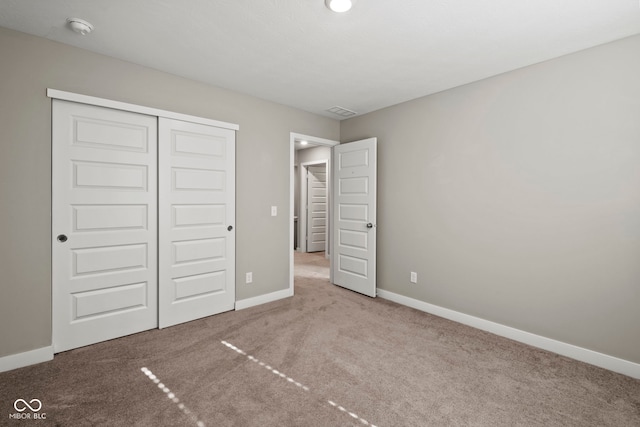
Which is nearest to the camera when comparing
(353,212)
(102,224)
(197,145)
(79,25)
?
(79,25)

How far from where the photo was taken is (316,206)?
7.34 meters

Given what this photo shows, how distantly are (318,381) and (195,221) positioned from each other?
1981 millimetres

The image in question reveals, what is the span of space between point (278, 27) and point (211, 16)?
0.45 m

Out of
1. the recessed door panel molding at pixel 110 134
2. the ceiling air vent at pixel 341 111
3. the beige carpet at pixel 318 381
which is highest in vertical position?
the ceiling air vent at pixel 341 111

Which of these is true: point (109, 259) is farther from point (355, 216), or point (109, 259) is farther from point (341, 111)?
point (341, 111)

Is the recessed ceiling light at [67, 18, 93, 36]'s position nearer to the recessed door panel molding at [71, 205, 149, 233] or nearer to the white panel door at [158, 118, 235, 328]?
the white panel door at [158, 118, 235, 328]

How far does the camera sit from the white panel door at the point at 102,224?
2402mm

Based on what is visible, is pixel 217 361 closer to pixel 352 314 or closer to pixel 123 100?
pixel 352 314

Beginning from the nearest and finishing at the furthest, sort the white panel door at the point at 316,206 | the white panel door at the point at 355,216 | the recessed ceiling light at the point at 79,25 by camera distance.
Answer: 1. the recessed ceiling light at the point at 79,25
2. the white panel door at the point at 355,216
3. the white panel door at the point at 316,206

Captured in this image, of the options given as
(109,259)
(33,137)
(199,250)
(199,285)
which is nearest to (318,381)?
(199,285)

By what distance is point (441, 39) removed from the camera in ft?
7.47

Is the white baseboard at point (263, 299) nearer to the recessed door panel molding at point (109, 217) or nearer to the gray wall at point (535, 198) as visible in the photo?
the recessed door panel molding at point (109, 217)

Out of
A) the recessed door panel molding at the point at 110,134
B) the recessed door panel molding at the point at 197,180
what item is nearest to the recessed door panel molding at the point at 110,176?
the recessed door panel molding at the point at 110,134

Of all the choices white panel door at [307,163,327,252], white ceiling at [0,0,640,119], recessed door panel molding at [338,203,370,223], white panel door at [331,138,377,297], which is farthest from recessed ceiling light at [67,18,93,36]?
white panel door at [307,163,327,252]
